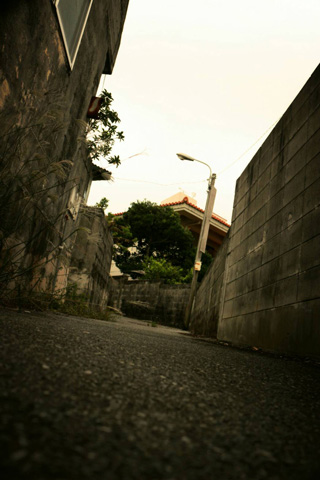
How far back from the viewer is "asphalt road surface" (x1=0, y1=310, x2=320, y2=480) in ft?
1.83

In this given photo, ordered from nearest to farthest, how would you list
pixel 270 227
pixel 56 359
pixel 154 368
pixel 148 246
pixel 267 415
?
pixel 267 415
pixel 56 359
pixel 154 368
pixel 270 227
pixel 148 246

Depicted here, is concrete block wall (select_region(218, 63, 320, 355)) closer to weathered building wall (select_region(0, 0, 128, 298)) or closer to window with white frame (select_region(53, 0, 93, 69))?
weathered building wall (select_region(0, 0, 128, 298))

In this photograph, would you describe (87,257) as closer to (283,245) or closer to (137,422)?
(283,245)

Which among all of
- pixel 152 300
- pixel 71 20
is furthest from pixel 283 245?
pixel 152 300

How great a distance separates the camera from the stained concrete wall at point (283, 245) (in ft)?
8.90

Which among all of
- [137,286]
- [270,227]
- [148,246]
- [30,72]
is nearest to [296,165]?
[270,227]

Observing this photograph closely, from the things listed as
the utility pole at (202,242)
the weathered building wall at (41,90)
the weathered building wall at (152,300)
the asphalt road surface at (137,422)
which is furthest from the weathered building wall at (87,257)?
the weathered building wall at (152,300)

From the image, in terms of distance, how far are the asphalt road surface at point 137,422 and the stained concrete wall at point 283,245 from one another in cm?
154

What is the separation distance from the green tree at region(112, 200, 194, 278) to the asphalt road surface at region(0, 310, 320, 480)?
14578 millimetres

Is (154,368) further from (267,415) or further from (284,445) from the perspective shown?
(284,445)

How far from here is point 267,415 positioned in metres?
0.99

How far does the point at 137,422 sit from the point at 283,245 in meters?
2.91

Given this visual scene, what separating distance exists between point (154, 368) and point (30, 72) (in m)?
2.61

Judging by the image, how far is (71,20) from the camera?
11.2 feet
